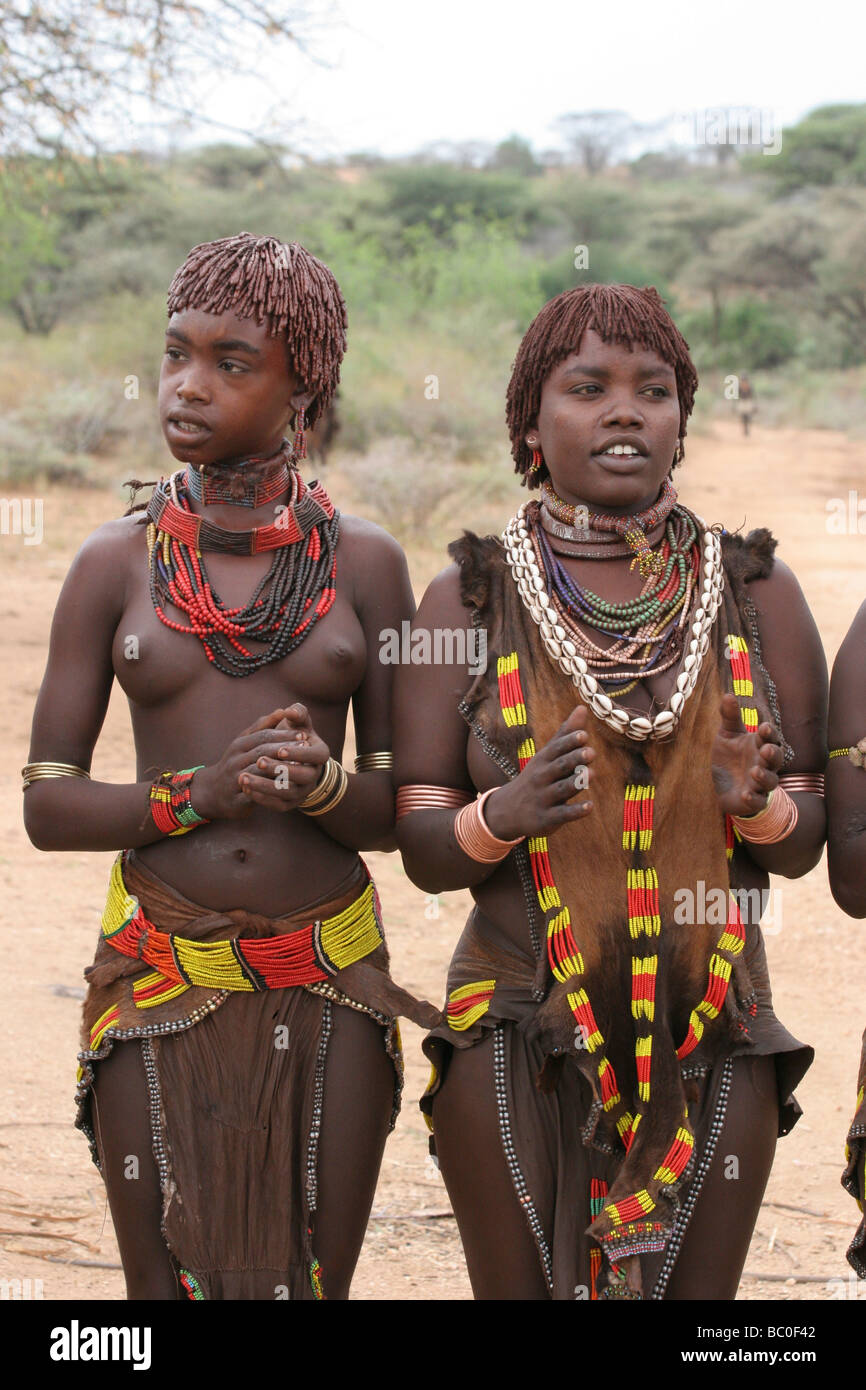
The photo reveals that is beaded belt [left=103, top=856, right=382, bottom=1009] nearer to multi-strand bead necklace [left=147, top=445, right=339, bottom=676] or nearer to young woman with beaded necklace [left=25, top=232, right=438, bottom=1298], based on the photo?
young woman with beaded necklace [left=25, top=232, right=438, bottom=1298]

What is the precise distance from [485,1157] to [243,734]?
2.57 feet

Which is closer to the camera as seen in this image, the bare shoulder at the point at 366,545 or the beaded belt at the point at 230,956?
the beaded belt at the point at 230,956

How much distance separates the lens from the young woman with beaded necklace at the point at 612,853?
100 inches

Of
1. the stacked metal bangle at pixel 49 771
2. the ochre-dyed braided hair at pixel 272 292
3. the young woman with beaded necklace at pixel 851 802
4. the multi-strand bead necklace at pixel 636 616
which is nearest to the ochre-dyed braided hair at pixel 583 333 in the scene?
the multi-strand bead necklace at pixel 636 616

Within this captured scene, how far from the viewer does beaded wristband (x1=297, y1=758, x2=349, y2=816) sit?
259 cm

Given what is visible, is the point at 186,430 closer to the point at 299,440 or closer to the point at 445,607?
the point at 299,440

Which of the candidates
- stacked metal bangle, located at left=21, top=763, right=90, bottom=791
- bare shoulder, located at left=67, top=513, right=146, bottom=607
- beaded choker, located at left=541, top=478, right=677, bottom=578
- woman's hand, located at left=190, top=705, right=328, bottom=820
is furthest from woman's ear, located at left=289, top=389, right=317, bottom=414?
stacked metal bangle, located at left=21, top=763, right=90, bottom=791

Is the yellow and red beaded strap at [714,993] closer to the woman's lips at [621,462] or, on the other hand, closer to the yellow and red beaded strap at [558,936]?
the yellow and red beaded strap at [558,936]

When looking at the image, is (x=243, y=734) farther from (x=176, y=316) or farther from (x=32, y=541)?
(x=32, y=541)

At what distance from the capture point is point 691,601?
263 centimetres

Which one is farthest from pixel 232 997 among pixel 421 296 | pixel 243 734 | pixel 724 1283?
pixel 421 296

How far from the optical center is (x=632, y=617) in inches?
102

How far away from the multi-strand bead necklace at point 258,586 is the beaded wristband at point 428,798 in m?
0.31

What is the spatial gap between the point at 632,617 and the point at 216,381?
77 cm
